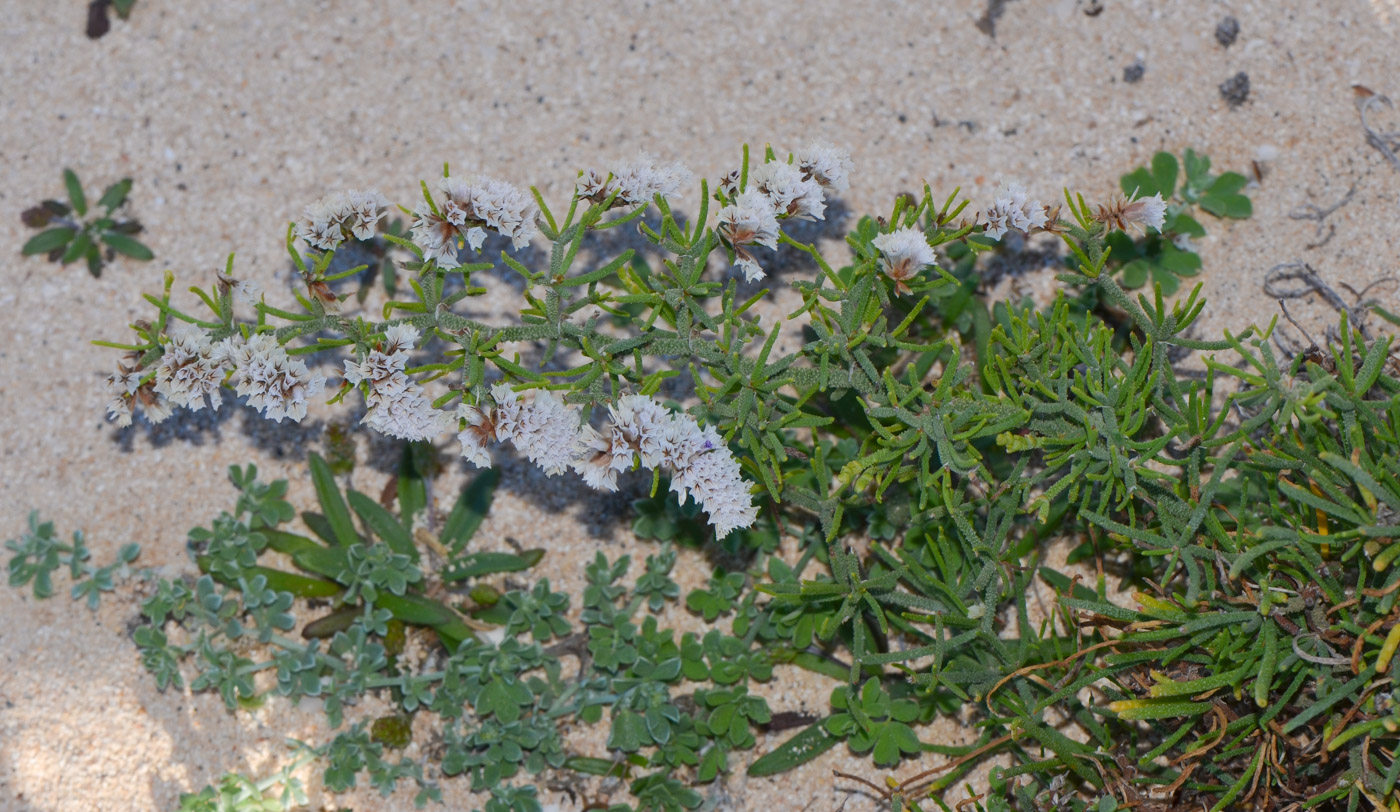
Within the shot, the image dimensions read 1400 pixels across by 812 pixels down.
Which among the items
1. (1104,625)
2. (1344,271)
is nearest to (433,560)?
(1104,625)

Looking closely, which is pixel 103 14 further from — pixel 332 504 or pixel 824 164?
pixel 824 164

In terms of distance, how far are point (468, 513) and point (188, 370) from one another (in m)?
1.05

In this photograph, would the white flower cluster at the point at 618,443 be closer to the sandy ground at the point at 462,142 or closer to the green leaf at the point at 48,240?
the sandy ground at the point at 462,142

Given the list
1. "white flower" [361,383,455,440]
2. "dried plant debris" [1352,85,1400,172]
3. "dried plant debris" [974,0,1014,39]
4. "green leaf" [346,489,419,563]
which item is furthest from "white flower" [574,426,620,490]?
"dried plant debris" [1352,85,1400,172]

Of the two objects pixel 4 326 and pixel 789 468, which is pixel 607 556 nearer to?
pixel 789 468

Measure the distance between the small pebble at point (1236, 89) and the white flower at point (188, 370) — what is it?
282 centimetres

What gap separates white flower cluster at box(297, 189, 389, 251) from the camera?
2.04 metres

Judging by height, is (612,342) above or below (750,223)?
below

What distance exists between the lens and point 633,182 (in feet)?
6.94

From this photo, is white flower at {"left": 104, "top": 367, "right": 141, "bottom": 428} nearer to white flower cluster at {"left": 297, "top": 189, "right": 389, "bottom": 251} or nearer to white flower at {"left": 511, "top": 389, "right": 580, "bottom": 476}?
white flower cluster at {"left": 297, "top": 189, "right": 389, "bottom": 251}

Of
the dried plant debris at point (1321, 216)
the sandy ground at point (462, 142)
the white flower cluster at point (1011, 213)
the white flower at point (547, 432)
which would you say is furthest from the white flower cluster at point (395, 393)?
the dried plant debris at point (1321, 216)

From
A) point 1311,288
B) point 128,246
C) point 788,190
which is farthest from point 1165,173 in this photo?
point 128,246

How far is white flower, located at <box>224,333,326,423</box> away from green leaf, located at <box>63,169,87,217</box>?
1.59 m

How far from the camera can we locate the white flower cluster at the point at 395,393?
1958mm
